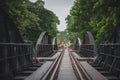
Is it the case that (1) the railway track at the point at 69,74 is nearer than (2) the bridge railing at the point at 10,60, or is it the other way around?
(2) the bridge railing at the point at 10,60

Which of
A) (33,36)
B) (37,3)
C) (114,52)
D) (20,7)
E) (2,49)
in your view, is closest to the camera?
(2,49)

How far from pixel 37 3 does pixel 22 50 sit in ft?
154

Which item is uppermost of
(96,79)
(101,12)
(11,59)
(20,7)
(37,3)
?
(37,3)

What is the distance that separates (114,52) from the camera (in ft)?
50.3

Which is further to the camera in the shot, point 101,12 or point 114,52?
point 101,12

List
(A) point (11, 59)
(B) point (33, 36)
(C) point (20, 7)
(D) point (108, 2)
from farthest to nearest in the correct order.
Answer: (B) point (33, 36) < (C) point (20, 7) < (D) point (108, 2) < (A) point (11, 59)

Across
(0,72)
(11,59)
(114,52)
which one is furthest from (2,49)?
(114,52)

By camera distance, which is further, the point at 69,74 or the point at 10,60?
the point at 69,74

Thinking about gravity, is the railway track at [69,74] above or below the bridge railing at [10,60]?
below

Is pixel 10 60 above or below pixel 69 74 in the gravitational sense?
above

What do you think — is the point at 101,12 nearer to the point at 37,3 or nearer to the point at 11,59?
the point at 11,59

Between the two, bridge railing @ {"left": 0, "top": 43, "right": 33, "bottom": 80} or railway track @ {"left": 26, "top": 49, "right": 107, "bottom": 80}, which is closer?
bridge railing @ {"left": 0, "top": 43, "right": 33, "bottom": 80}

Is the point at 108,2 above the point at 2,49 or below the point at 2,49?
above

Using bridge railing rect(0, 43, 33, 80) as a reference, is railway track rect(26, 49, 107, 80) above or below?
below
